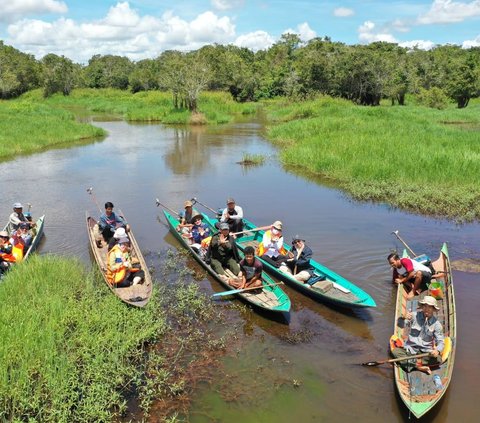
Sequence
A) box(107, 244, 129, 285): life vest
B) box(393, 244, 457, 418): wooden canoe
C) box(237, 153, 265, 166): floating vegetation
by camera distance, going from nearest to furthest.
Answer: box(393, 244, 457, 418): wooden canoe, box(107, 244, 129, 285): life vest, box(237, 153, 265, 166): floating vegetation

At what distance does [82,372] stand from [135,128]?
109ft

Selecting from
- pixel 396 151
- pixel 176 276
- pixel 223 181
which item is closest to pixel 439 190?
pixel 396 151

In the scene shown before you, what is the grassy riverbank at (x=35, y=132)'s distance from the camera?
25.9 meters

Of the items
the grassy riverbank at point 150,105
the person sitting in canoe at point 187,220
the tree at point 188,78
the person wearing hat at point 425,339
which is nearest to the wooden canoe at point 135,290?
the person sitting in canoe at point 187,220

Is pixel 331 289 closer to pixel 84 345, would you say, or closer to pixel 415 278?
pixel 415 278

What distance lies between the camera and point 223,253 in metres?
10.4

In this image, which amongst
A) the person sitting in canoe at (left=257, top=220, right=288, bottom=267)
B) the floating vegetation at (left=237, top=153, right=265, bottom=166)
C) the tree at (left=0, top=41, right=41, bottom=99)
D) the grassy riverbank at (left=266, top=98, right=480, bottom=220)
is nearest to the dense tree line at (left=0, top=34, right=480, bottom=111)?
the tree at (left=0, top=41, right=41, bottom=99)

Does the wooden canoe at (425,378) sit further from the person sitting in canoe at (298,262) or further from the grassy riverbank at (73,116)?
the grassy riverbank at (73,116)

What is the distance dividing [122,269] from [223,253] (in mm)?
2333

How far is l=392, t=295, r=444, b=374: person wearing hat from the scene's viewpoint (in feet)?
21.9

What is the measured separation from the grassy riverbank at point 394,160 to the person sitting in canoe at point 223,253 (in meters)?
7.89

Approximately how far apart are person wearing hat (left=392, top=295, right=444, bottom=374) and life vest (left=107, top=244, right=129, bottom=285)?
5.42 m

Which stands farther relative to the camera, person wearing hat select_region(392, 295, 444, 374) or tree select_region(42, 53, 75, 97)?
tree select_region(42, 53, 75, 97)

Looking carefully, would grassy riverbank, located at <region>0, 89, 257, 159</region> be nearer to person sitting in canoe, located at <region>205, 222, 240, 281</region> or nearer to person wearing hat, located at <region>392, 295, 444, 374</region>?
person sitting in canoe, located at <region>205, 222, 240, 281</region>
